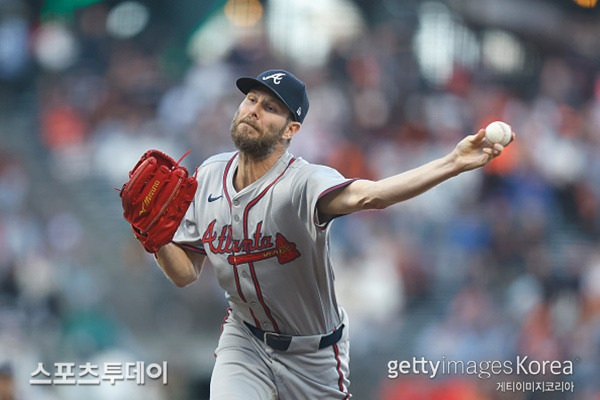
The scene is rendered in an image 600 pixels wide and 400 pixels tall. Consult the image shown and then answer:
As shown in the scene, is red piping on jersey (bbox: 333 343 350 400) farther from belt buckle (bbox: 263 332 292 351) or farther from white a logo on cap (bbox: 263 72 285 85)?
white a logo on cap (bbox: 263 72 285 85)

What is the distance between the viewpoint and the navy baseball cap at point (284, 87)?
3.06 metres

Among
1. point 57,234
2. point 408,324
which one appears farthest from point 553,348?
point 57,234

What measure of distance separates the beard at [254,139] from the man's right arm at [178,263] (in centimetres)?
47

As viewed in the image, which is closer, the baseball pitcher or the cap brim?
the baseball pitcher

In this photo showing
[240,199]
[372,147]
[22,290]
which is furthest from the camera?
[372,147]

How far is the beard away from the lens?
9.89 ft

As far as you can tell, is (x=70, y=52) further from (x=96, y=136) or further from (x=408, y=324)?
(x=408, y=324)

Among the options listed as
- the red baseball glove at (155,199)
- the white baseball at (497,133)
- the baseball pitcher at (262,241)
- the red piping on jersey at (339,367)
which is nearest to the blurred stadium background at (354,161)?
the red piping on jersey at (339,367)

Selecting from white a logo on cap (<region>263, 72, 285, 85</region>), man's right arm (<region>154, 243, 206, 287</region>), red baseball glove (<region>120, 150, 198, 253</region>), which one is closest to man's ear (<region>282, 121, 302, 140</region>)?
white a logo on cap (<region>263, 72, 285, 85</region>)

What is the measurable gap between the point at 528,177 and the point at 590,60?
876 millimetres

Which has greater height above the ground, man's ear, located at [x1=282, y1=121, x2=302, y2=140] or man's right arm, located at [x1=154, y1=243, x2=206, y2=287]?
man's ear, located at [x1=282, y1=121, x2=302, y2=140]

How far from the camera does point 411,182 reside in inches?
99.4

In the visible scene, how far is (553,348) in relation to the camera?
518cm

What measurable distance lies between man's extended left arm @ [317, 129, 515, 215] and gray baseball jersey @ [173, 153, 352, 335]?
13 centimetres
